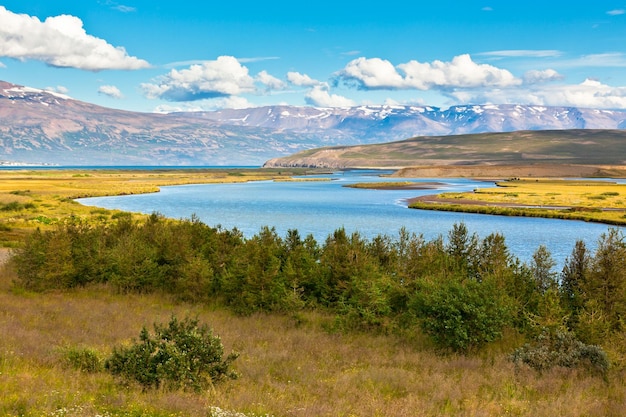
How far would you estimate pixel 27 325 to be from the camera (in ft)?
86.1

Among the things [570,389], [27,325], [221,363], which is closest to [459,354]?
[570,389]

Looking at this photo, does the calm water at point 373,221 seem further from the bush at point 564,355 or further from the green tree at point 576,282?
the bush at point 564,355

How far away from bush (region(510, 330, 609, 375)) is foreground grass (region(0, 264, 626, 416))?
1.95 feet

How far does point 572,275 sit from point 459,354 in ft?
36.7

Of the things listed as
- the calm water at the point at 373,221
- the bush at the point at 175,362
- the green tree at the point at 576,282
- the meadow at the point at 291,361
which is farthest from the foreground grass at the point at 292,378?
the calm water at the point at 373,221

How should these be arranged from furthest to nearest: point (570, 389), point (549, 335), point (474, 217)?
point (474, 217) → point (549, 335) → point (570, 389)

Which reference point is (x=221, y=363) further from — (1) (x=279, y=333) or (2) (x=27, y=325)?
(2) (x=27, y=325)

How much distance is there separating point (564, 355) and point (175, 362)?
54.3ft

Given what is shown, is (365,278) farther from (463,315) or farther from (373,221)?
(373,221)

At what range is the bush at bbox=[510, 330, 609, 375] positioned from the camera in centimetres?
2291

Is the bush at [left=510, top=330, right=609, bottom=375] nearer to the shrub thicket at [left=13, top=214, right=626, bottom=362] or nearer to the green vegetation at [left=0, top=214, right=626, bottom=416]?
the green vegetation at [left=0, top=214, right=626, bottom=416]

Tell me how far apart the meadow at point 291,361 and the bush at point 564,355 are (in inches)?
19.1

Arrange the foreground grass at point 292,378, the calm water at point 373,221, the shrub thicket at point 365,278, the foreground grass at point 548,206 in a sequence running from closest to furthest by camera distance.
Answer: the foreground grass at point 292,378, the shrub thicket at point 365,278, the calm water at point 373,221, the foreground grass at point 548,206

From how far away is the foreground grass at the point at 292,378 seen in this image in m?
15.5
